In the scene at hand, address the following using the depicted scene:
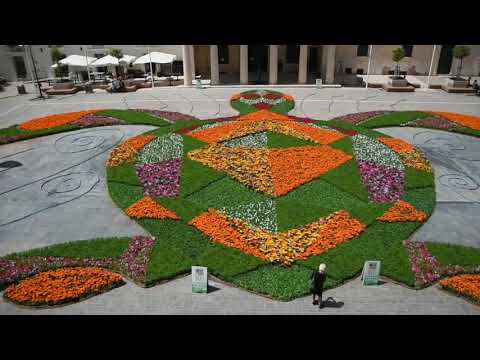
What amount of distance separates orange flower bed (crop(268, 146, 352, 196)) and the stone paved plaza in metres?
4.66

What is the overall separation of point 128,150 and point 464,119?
70.4 feet

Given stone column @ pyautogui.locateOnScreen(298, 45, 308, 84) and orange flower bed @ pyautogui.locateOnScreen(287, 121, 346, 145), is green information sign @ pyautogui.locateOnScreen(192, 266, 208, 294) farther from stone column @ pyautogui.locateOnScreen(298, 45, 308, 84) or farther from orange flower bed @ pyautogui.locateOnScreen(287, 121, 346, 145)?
stone column @ pyautogui.locateOnScreen(298, 45, 308, 84)

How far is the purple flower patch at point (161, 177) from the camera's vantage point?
48.9ft

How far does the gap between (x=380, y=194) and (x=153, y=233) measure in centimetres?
879

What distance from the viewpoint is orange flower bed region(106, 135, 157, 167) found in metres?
17.6

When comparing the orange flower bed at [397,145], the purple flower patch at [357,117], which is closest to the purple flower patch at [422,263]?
the orange flower bed at [397,145]

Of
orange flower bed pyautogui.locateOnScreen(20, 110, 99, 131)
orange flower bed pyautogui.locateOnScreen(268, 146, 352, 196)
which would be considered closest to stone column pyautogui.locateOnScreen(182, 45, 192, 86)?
orange flower bed pyautogui.locateOnScreen(20, 110, 99, 131)

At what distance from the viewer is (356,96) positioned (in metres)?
33.3

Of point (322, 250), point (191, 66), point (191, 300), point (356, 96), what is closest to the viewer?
point (191, 300)

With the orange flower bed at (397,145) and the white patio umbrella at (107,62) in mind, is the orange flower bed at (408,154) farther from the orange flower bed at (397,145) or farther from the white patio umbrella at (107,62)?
the white patio umbrella at (107,62)

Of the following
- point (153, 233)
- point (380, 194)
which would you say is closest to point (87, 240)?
point (153, 233)

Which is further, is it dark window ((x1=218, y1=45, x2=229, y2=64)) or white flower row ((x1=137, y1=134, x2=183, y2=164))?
dark window ((x1=218, y1=45, x2=229, y2=64))

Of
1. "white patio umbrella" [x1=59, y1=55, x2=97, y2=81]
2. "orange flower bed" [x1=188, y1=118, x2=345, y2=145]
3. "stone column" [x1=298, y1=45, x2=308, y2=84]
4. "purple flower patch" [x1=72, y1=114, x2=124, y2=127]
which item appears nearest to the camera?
"orange flower bed" [x1=188, y1=118, x2=345, y2=145]

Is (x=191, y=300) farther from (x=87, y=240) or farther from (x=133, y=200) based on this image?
(x=133, y=200)
